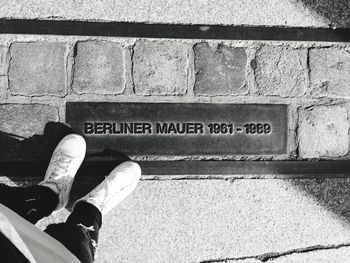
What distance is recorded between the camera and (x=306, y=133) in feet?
8.20

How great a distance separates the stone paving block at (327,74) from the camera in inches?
99.2

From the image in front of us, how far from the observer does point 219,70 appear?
8.07 ft

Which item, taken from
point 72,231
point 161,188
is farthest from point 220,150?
point 72,231

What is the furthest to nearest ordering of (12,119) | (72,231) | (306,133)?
(306,133), (12,119), (72,231)

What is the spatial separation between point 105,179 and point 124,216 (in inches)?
9.1

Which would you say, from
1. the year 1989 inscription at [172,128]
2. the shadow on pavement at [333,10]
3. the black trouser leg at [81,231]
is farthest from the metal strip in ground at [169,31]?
the black trouser leg at [81,231]

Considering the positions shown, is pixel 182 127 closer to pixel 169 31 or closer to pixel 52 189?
pixel 169 31

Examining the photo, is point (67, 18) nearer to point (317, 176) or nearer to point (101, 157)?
point (101, 157)

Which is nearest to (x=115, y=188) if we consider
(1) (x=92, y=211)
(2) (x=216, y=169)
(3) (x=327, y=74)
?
(1) (x=92, y=211)

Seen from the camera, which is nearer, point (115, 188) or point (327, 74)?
point (115, 188)

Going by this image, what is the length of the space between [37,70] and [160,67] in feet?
2.17

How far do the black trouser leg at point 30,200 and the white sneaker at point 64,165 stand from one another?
0.17ft

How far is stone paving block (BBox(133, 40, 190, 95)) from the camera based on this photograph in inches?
95.4

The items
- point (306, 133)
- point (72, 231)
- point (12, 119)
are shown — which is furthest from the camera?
point (306, 133)
